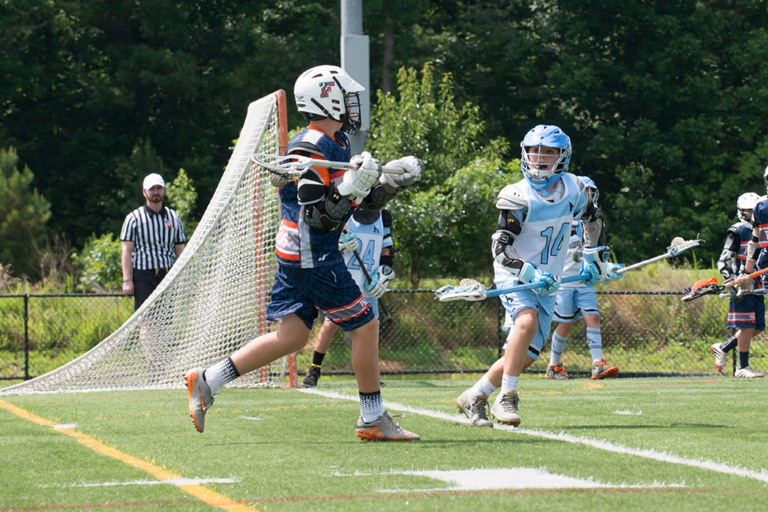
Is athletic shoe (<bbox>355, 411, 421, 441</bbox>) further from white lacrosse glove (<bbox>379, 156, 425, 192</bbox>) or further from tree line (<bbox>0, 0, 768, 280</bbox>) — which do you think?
tree line (<bbox>0, 0, 768, 280</bbox>)

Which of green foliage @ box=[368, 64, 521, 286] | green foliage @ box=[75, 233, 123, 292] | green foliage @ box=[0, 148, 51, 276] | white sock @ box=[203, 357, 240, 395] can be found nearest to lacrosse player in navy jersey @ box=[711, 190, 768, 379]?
green foliage @ box=[368, 64, 521, 286]

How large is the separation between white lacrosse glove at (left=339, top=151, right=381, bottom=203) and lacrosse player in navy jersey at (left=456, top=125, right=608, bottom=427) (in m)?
1.19

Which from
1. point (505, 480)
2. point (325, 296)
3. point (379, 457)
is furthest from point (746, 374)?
point (505, 480)

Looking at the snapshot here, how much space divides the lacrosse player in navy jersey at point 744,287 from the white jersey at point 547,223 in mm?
4380

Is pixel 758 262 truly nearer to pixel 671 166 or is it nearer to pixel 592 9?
pixel 671 166

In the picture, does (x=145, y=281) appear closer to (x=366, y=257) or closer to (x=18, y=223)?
(x=366, y=257)

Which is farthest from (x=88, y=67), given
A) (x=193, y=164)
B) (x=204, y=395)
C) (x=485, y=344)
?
(x=204, y=395)

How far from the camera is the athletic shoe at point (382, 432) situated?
5.39m

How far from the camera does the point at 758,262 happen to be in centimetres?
1009

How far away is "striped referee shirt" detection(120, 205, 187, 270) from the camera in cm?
973

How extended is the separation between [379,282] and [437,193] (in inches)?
294

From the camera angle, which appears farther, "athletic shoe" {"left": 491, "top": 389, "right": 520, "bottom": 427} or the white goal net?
the white goal net

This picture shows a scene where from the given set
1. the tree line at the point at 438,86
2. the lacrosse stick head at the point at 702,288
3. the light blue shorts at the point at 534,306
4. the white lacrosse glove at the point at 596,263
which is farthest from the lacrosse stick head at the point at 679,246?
the tree line at the point at 438,86

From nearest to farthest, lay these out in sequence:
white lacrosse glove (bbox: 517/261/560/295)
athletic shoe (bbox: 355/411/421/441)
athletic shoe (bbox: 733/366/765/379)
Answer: athletic shoe (bbox: 355/411/421/441)
white lacrosse glove (bbox: 517/261/560/295)
athletic shoe (bbox: 733/366/765/379)
